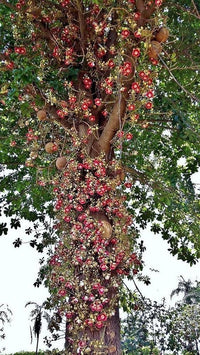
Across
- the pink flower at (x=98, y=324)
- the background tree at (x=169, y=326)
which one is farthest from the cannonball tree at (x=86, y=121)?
the background tree at (x=169, y=326)

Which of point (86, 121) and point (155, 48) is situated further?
point (86, 121)

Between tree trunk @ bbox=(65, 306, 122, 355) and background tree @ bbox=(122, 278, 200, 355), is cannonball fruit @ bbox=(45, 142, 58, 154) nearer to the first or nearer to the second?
tree trunk @ bbox=(65, 306, 122, 355)

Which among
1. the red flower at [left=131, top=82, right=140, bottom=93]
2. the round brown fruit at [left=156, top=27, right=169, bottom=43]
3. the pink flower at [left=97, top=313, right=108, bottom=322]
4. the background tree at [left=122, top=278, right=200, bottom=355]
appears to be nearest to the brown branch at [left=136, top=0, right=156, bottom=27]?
the round brown fruit at [left=156, top=27, right=169, bottom=43]

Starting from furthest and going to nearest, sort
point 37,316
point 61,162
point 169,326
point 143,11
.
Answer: point 37,316, point 169,326, point 61,162, point 143,11

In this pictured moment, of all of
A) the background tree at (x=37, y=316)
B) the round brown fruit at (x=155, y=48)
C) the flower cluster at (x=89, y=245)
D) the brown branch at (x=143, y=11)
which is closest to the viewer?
the flower cluster at (x=89, y=245)

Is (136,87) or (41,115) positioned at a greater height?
(41,115)

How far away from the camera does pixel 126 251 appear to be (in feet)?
9.53

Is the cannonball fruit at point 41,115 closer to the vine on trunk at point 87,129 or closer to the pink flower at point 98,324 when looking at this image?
the vine on trunk at point 87,129

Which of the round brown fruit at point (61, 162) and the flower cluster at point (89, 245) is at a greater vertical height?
the round brown fruit at point (61, 162)

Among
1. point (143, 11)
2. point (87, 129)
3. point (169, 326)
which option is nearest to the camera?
point (143, 11)

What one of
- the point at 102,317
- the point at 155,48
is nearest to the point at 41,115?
the point at 155,48

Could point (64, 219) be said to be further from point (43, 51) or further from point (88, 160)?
point (43, 51)

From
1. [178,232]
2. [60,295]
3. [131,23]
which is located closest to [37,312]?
[178,232]

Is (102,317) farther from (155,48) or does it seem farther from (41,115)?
(155,48)
